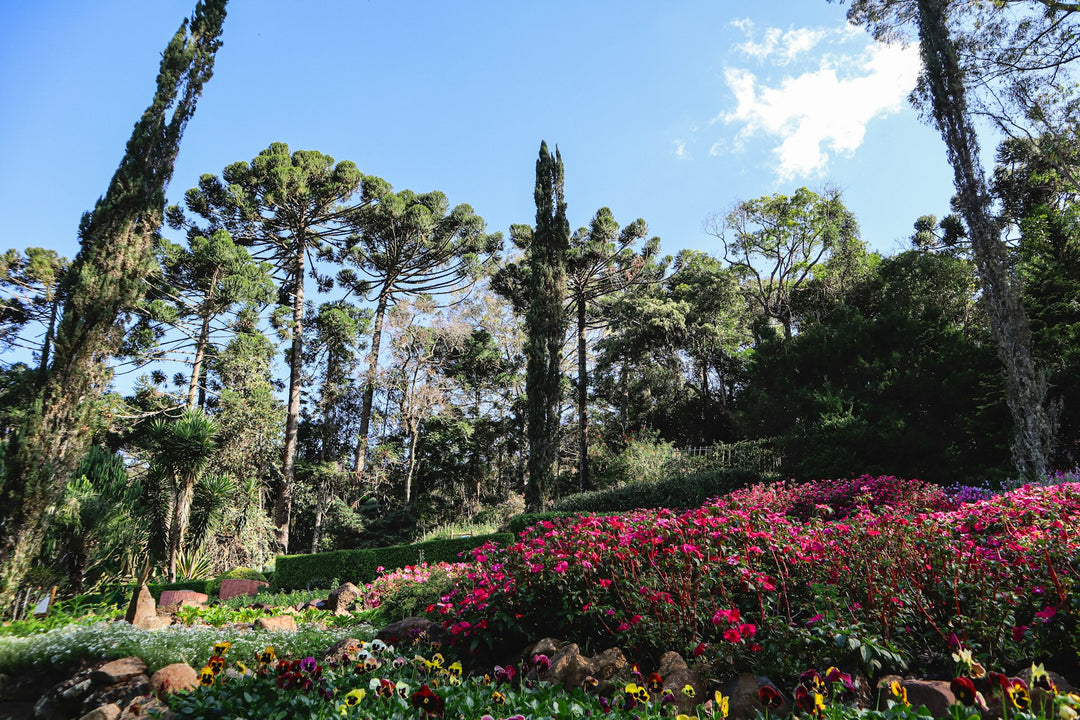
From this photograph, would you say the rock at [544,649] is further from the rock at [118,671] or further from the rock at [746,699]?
the rock at [118,671]

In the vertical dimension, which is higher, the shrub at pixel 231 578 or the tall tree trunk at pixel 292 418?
the tall tree trunk at pixel 292 418

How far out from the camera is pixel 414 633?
14.0 feet

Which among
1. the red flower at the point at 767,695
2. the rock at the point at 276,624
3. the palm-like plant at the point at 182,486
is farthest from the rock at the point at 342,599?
the red flower at the point at 767,695

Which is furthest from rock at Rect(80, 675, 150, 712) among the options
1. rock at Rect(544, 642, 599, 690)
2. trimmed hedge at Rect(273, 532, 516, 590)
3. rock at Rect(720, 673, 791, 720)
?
trimmed hedge at Rect(273, 532, 516, 590)

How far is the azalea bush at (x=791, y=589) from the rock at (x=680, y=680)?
114 millimetres

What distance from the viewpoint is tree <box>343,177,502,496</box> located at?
62.0 feet

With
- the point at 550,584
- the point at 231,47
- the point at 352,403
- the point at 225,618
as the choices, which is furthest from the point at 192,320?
the point at 550,584

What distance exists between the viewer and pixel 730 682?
8.79 feet

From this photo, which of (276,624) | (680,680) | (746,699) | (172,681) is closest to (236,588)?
(276,624)

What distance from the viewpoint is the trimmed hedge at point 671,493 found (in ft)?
37.9

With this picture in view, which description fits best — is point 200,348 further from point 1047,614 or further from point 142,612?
point 1047,614

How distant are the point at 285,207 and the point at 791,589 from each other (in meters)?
18.6

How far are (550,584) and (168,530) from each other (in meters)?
12.0

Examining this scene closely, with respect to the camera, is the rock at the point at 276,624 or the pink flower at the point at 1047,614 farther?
the rock at the point at 276,624
